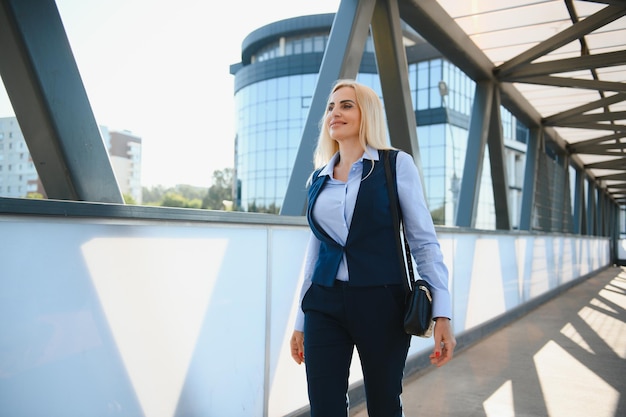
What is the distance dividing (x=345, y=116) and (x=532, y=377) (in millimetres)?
3718

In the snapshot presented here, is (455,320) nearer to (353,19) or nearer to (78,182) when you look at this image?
(353,19)

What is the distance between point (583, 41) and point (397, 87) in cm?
456

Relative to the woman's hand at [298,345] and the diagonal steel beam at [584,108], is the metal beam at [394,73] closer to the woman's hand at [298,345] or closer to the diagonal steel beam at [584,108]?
the woman's hand at [298,345]

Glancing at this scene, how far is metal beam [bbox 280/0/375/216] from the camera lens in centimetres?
417

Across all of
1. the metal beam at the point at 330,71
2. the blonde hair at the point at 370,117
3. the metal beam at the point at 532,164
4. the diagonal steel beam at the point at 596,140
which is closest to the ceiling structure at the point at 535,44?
the metal beam at the point at 532,164

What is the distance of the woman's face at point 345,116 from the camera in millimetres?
2299

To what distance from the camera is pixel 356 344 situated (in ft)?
6.82

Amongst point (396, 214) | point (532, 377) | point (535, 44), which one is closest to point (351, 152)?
point (396, 214)

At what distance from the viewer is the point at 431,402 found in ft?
13.7

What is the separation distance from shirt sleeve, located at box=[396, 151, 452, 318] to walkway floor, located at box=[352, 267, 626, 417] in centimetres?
214

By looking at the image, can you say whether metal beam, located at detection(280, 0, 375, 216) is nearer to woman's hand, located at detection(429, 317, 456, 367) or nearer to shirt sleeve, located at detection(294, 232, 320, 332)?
shirt sleeve, located at detection(294, 232, 320, 332)

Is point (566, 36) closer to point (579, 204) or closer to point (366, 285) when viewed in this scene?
point (366, 285)

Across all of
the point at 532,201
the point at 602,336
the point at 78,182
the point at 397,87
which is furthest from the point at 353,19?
the point at 532,201

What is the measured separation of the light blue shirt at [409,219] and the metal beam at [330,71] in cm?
187
